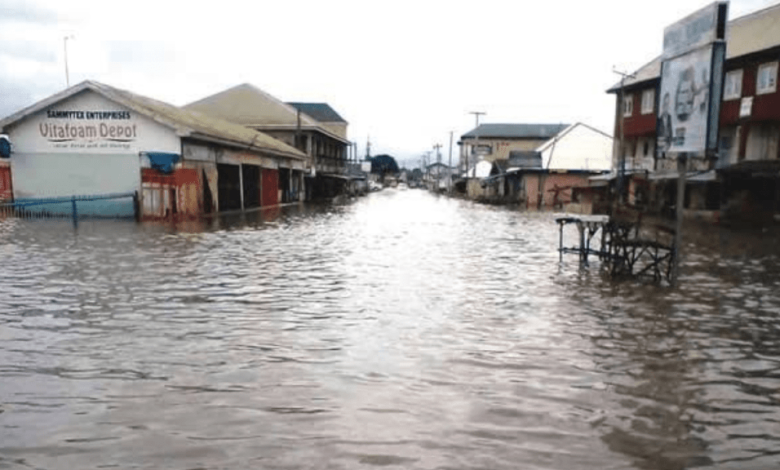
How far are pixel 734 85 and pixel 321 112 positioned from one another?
54.3 m

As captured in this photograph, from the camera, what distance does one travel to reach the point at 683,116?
12.3 metres

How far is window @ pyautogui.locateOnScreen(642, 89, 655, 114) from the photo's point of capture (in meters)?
40.3

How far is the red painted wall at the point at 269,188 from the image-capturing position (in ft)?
127

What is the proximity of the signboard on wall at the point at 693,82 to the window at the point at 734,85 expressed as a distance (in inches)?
970

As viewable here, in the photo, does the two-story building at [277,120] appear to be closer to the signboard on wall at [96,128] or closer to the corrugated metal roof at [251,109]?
the corrugated metal roof at [251,109]

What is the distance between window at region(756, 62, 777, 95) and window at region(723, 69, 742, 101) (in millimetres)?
1277

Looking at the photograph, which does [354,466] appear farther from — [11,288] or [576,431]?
[11,288]

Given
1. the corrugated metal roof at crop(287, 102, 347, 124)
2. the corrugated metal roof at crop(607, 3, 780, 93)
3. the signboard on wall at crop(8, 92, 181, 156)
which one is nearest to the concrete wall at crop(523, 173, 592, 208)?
the corrugated metal roof at crop(607, 3, 780, 93)

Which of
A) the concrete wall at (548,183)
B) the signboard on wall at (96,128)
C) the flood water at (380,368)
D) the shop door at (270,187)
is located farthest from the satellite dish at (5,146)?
the concrete wall at (548,183)

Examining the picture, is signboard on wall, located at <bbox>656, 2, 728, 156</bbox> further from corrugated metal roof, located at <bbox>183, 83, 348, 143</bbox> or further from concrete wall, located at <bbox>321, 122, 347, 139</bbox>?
concrete wall, located at <bbox>321, 122, 347, 139</bbox>

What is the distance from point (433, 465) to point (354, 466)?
0.56 meters

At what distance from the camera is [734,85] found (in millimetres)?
34094

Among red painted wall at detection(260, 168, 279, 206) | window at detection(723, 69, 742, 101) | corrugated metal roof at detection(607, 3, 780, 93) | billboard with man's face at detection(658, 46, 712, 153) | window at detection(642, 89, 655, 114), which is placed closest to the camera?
billboard with man's face at detection(658, 46, 712, 153)

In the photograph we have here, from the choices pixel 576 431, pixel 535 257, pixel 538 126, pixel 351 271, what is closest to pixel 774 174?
pixel 535 257
